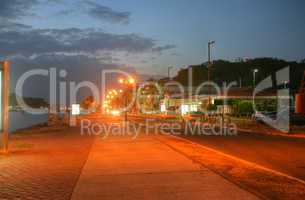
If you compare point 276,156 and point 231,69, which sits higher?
point 231,69

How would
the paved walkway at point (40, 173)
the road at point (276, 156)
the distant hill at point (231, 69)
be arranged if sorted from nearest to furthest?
1. the paved walkway at point (40, 173)
2. the road at point (276, 156)
3. the distant hill at point (231, 69)

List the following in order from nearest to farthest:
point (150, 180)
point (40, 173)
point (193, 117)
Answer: point (150, 180) → point (40, 173) → point (193, 117)

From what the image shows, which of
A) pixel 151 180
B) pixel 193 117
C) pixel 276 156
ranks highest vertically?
pixel 193 117

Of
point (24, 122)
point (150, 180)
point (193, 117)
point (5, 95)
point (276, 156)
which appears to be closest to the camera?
point (150, 180)

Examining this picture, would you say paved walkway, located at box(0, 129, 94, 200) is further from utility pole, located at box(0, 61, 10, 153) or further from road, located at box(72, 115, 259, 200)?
utility pole, located at box(0, 61, 10, 153)

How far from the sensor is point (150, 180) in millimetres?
12016

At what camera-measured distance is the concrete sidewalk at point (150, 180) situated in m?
10.2

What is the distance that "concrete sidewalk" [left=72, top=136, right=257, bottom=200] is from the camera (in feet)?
33.3

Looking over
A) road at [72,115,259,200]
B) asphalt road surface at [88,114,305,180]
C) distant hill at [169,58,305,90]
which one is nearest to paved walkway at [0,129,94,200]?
road at [72,115,259,200]

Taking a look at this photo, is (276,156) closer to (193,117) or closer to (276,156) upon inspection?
(276,156)

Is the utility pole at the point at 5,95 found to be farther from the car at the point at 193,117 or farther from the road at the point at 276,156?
the car at the point at 193,117

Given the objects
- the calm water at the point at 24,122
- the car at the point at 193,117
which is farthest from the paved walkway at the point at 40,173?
the car at the point at 193,117

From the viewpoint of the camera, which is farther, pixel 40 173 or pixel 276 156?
pixel 276 156

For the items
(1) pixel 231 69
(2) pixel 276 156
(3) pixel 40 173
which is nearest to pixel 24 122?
(1) pixel 231 69
